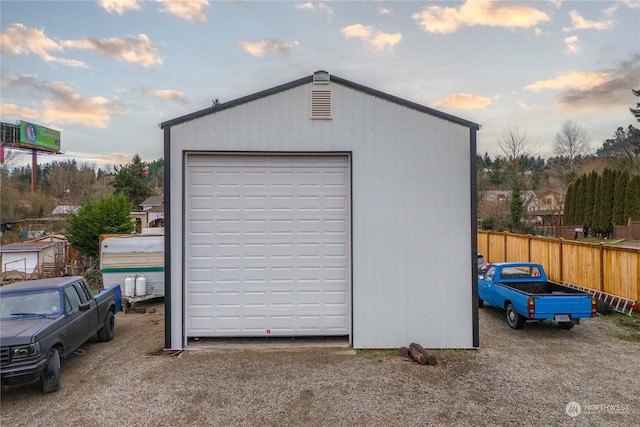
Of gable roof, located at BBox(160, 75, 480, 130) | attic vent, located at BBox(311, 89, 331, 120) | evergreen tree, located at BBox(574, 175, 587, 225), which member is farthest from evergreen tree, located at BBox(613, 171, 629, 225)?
attic vent, located at BBox(311, 89, 331, 120)

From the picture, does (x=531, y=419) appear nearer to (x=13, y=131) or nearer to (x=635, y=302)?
(x=635, y=302)

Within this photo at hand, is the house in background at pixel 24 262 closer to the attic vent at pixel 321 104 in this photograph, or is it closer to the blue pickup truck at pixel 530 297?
the attic vent at pixel 321 104

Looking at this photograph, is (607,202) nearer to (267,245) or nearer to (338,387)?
(267,245)

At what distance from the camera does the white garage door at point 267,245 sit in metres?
6.70

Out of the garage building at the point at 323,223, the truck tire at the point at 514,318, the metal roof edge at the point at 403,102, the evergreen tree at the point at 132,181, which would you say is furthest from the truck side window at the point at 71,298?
the evergreen tree at the point at 132,181

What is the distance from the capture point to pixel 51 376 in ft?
15.6

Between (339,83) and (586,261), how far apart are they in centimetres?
949

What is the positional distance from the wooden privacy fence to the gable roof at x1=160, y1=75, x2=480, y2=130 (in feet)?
21.0

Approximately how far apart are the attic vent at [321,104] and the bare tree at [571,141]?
40245 mm

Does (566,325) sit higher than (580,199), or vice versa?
(580,199)

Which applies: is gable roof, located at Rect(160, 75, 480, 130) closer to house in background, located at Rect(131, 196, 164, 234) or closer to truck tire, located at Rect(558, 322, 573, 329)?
truck tire, located at Rect(558, 322, 573, 329)

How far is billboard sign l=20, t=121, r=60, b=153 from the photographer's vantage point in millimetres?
52281

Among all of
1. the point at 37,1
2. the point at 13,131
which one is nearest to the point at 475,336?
the point at 37,1

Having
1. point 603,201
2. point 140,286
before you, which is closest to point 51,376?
point 140,286
